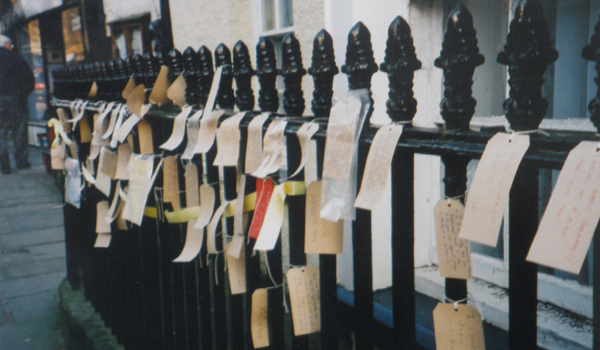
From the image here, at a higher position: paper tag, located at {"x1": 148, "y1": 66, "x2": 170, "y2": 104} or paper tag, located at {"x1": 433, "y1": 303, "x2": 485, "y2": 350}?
paper tag, located at {"x1": 148, "y1": 66, "x2": 170, "y2": 104}

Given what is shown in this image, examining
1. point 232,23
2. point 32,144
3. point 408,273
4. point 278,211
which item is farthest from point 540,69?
point 32,144

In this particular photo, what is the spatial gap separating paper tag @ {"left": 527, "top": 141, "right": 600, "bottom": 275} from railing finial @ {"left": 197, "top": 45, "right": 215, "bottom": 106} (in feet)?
3.67

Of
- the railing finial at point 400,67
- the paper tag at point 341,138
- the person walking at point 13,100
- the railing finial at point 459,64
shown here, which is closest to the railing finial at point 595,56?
the railing finial at point 459,64

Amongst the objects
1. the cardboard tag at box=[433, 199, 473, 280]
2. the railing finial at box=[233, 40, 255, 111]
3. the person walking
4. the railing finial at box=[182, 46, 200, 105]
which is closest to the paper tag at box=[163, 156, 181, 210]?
the railing finial at box=[182, 46, 200, 105]

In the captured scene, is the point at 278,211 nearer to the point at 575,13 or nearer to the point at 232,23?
the point at 575,13

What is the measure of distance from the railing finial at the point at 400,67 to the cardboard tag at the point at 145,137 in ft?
3.82

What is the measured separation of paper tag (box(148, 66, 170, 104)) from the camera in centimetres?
179

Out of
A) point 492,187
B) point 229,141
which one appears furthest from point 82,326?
point 492,187

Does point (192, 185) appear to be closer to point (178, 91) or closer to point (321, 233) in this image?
point (178, 91)

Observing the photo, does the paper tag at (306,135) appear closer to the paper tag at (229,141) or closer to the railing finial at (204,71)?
the paper tag at (229,141)

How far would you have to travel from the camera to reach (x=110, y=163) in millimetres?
2213

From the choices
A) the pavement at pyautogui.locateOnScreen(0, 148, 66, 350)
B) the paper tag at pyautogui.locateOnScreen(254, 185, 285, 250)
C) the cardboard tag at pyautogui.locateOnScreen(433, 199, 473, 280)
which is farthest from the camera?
the pavement at pyautogui.locateOnScreen(0, 148, 66, 350)

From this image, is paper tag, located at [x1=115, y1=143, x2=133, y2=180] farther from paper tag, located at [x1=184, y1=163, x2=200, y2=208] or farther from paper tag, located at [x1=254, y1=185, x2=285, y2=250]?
paper tag, located at [x1=254, y1=185, x2=285, y2=250]

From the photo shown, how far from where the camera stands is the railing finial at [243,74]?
1.39 m
